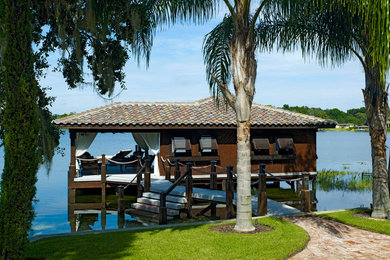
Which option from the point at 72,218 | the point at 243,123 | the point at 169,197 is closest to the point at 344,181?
the point at 169,197

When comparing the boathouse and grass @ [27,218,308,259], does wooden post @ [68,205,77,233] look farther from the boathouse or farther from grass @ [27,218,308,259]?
grass @ [27,218,308,259]

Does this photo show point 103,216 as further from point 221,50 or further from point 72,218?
point 221,50

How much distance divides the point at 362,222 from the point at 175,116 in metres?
11.5

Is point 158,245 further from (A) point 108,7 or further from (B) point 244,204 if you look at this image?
(A) point 108,7

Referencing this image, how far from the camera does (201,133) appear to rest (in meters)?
19.9

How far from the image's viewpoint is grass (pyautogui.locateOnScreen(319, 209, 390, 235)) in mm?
9500

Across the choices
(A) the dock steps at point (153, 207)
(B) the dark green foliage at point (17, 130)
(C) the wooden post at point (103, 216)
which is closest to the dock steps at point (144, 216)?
(A) the dock steps at point (153, 207)

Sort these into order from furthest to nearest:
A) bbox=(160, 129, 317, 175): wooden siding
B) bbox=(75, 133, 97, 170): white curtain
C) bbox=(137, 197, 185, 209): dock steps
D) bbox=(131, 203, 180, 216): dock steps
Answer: bbox=(160, 129, 317, 175): wooden siding
bbox=(75, 133, 97, 170): white curtain
bbox=(137, 197, 185, 209): dock steps
bbox=(131, 203, 180, 216): dock steps

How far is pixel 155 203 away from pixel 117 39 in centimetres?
614

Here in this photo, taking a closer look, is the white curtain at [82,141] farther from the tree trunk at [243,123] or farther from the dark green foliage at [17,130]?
the dark green foliage at [17,130]

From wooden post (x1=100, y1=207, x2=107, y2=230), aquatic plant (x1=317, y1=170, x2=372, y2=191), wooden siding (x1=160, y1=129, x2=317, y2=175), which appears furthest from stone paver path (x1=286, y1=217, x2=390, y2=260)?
aquatic plant (x1=317, y1=170, x2=372, y2=191)

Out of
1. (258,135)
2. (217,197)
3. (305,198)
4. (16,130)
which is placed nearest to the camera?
(16,130)

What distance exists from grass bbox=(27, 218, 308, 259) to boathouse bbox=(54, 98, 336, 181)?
978cm

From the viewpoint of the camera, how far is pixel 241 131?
30.1 feet
